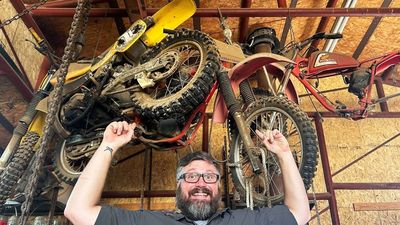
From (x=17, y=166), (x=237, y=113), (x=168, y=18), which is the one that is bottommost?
(x=17, y=166)

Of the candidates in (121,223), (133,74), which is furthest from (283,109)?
(121,223)

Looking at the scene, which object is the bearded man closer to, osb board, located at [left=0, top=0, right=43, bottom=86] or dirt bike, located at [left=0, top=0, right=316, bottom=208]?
dirt bike, located at [left=0, top=0, right=316, bottom=208]

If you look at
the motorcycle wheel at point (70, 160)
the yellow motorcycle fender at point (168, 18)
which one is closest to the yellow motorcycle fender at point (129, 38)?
the yellow motorcycle fender at point (168, 18)

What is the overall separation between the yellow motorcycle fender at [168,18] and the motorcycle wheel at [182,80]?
0.59ft

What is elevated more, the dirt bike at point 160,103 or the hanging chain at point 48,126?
the dirt bike at point 160,103

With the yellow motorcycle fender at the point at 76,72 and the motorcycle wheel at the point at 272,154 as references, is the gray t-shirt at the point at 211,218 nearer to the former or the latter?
the motorcycle wheel at the point at 272,154

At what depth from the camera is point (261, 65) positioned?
9.24ft

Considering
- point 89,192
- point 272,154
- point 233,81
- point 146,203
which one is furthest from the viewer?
point 146,203

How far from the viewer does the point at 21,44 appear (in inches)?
146

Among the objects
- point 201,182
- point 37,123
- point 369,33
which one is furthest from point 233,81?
point 369,33

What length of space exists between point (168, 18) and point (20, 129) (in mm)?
1618

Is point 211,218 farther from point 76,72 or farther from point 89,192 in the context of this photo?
point 76,72

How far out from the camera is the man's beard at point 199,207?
158cm

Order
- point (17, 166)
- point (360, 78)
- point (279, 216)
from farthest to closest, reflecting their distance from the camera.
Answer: point (360, 78) → point (17, 166) → point (279, 216)
